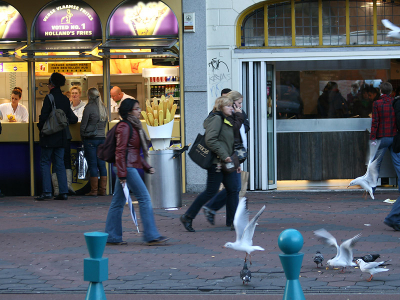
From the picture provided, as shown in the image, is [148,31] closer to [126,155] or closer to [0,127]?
[0,127]

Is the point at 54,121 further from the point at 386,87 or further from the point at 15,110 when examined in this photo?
the point at 386,87

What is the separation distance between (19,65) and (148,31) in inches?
108

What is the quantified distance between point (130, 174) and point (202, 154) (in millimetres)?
1136

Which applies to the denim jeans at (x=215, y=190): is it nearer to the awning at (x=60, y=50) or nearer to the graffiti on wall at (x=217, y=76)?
the graffiti on wall at (x=217, y=76)

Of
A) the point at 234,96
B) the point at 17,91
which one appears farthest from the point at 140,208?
the point at 17,91

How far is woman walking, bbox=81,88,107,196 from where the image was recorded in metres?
11.8

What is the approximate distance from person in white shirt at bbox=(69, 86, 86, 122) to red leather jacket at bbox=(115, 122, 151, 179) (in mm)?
5410

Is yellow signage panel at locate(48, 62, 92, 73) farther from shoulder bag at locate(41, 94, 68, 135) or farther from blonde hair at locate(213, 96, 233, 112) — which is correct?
blonde hair at locate(213, 96, 233, 112)

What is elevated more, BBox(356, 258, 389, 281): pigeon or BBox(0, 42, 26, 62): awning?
BBox(0, 42, 26, 62): awning

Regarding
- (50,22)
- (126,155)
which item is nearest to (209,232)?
(126,155)

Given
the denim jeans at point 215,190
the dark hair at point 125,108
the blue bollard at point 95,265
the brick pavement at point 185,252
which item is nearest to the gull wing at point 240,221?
the brick pavement at point 185,252

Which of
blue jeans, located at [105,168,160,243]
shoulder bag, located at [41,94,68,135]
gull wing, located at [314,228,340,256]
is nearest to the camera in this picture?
gull wing, located at [314,228,340,256]

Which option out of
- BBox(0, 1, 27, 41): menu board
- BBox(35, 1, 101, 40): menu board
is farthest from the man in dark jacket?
BBox(0, 1, 27, 41): menu board

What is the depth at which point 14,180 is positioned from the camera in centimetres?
1248
